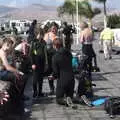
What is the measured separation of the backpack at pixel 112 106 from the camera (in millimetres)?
10625

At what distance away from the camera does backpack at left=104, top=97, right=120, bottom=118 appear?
34.9 feet

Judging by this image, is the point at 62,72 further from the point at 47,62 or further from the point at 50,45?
the point at 50,45

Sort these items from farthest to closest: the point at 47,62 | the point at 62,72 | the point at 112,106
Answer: the point at 47,62 < the point at 62,72 < the point at 112,106

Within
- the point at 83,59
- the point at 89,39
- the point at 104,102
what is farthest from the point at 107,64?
the point at 104,102

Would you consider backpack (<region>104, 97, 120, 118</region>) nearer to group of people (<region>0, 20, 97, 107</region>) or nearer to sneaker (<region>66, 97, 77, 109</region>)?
sneaker (<region>66, 97, 77, 109</region>)

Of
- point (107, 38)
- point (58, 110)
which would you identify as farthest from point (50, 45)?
point (107, 38)

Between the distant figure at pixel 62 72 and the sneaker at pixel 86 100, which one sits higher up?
the distant figure at pixel 62 72

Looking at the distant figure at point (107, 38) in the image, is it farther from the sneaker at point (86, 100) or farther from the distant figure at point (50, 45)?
the sneaker at point (86, 100)

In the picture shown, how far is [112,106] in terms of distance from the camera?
10.6 m

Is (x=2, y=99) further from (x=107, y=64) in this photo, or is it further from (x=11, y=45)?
(x=107, y=64)

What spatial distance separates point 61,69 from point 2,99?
2.63m

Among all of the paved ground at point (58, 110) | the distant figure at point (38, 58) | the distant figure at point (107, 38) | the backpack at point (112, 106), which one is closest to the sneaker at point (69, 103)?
the paved ground at point (58, 110)

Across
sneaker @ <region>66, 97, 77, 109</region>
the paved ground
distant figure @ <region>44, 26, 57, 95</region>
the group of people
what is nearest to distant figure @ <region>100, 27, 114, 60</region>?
the group of people

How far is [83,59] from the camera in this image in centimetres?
1578
